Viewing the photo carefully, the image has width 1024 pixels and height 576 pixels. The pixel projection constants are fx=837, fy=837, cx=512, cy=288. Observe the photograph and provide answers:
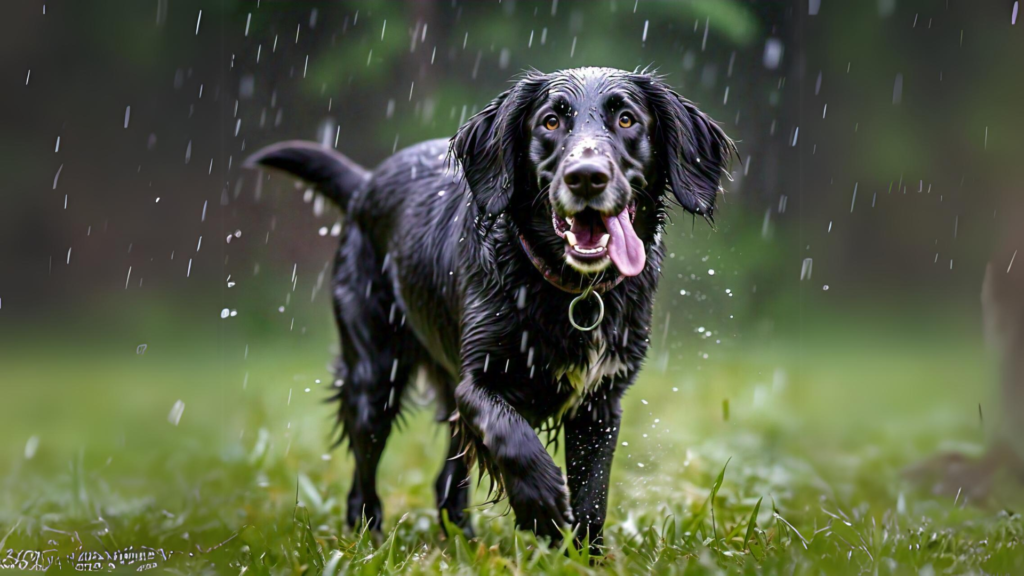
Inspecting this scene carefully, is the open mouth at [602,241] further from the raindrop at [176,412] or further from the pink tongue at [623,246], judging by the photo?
the raindrop at [176,412]

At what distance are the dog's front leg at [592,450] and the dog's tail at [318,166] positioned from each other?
1.90 m

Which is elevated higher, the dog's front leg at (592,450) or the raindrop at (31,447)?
the dog's front leg at (592,450)

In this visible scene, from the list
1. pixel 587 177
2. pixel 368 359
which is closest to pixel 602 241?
pixel 587 177

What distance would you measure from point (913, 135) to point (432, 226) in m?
2.02

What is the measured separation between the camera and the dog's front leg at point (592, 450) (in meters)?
3.25

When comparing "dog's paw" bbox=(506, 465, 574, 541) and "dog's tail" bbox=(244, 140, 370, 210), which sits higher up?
"dog's tail" bbox=(244, 140, 370, 210)

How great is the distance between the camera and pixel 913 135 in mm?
3189

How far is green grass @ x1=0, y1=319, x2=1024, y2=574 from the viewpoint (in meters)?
Answer: 2.93

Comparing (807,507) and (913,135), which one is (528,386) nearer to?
(807,507)

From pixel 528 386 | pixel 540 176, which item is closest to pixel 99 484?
pixel 528 386

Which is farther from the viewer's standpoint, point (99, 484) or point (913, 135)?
point (99, 484)

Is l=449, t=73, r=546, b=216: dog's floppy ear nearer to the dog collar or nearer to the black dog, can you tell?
the black dog

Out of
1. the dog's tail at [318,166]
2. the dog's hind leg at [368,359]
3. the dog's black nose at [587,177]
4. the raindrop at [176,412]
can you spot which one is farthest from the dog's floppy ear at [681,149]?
the raindrop at [176,412]

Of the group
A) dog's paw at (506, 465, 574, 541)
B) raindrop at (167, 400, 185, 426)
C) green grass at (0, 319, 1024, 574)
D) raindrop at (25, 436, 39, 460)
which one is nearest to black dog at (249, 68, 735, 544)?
dog's paw at (506, 465, 574, 541)
